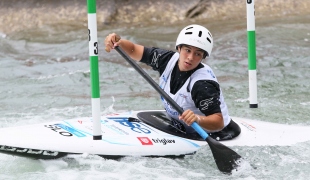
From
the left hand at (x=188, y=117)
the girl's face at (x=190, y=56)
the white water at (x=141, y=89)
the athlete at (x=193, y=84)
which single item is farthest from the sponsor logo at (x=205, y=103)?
the white water at (x=141, y=89)

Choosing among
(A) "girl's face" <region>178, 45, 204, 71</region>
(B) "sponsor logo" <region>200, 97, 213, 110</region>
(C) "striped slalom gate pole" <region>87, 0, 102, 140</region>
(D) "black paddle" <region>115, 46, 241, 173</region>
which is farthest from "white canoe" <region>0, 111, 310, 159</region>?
(A) "girl's face" <region>178, 45, 204, 71</region>

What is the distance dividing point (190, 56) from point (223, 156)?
30.2 inches

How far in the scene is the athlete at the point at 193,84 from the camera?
489 centimetres

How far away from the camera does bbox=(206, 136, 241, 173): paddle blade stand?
486 centimetres

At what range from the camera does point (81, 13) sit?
12234mm

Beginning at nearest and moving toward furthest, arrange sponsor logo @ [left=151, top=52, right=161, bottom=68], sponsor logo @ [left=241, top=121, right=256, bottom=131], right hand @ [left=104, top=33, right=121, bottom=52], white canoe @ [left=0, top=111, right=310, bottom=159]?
1. white canoe @ [left=0, top=111, right=310, bottom=159]
2. right hand @ [left=104, top=33, right=121, bottom=52]
3. sponsor logo @ [left=151, top=52, right=161, bottom=68]
4. sponsor logo @ [left=241, top=121, right=256, bottom=131]

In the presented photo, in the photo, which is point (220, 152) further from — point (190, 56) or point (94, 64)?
point (94, 64)

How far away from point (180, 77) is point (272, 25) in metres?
6.80

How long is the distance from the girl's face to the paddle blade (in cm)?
55

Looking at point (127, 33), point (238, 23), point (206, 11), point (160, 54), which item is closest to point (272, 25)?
point (238, 23)

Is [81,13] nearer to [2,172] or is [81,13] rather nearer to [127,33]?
[127,33]

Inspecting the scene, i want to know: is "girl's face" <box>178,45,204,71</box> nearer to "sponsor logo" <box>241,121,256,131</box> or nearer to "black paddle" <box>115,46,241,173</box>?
"black paddle" <box>115,46,241,173</box>

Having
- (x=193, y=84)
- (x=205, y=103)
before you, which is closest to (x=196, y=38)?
(x=193, y=84)

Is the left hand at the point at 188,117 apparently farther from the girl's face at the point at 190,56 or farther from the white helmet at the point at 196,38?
the white helmet at the point at 196,38
